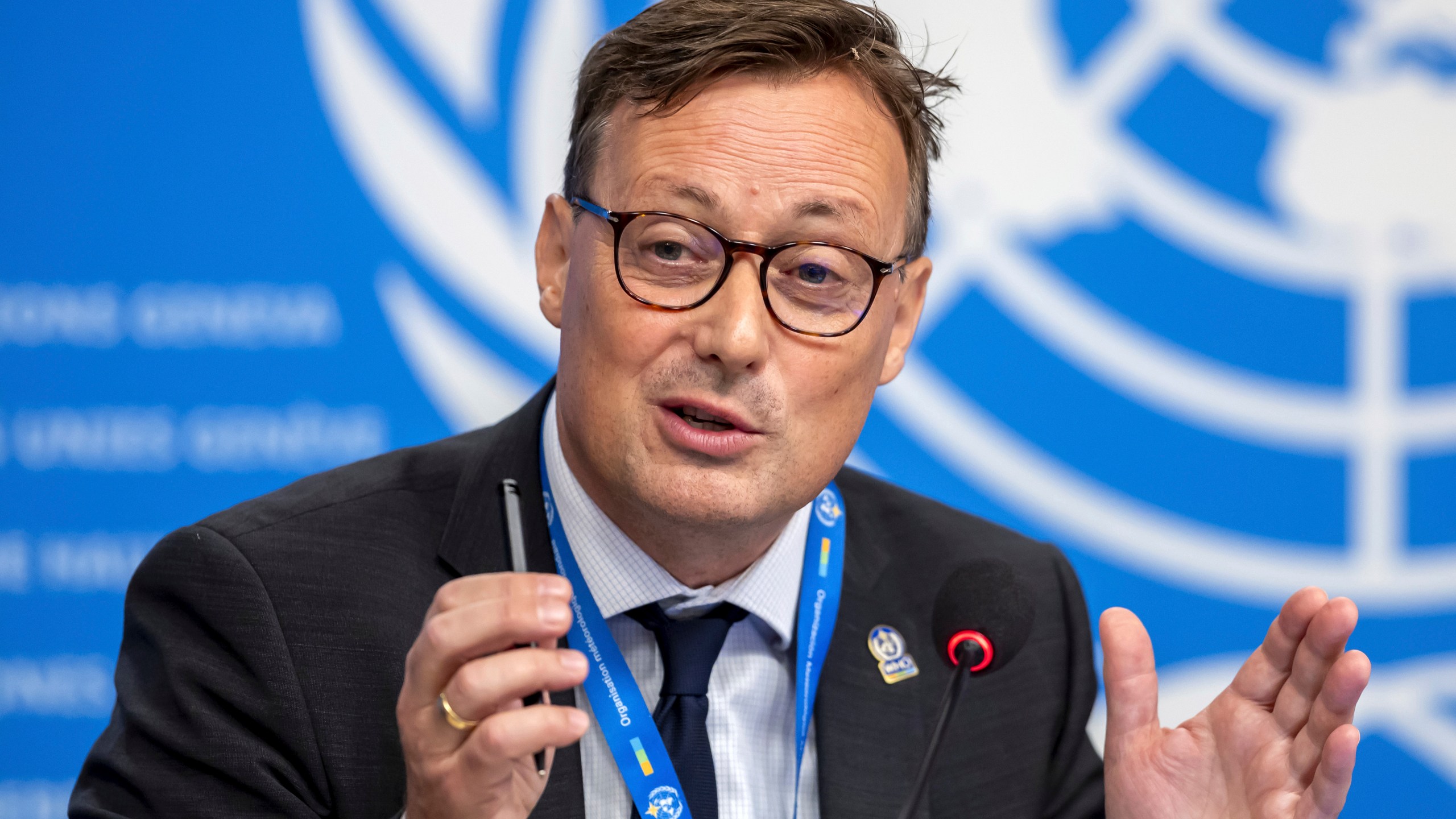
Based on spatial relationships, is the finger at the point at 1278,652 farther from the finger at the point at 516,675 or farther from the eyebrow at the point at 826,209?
the finger at the point at 516,675

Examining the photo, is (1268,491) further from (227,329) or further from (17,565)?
(17,565)

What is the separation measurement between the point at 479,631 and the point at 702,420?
2.13ft

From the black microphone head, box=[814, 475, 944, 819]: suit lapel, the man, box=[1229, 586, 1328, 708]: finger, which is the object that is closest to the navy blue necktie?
the man

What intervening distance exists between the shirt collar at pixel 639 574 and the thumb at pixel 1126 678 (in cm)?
56

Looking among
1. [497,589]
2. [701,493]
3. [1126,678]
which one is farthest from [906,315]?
[497,589]

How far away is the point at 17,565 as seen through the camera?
2.95 m

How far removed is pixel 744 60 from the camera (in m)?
1.91

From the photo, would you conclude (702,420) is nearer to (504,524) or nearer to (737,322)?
(737,322)

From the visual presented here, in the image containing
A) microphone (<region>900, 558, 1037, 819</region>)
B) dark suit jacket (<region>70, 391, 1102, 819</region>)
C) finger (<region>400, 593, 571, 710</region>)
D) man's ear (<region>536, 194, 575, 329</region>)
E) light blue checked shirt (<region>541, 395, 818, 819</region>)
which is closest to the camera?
finger (<region>400, 593, 571, 710</region>)

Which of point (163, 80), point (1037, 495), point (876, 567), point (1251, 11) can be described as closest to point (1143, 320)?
point (1037, 495)

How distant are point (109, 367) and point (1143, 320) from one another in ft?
8.92

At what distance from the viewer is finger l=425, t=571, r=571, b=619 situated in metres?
1.24

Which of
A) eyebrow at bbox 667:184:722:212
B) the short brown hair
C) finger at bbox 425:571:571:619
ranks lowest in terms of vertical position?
finger at bbox 425:571:571:619

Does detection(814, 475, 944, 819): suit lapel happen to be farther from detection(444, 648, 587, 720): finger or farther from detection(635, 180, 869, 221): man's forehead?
detection(444, 648, 587, 720): finger
